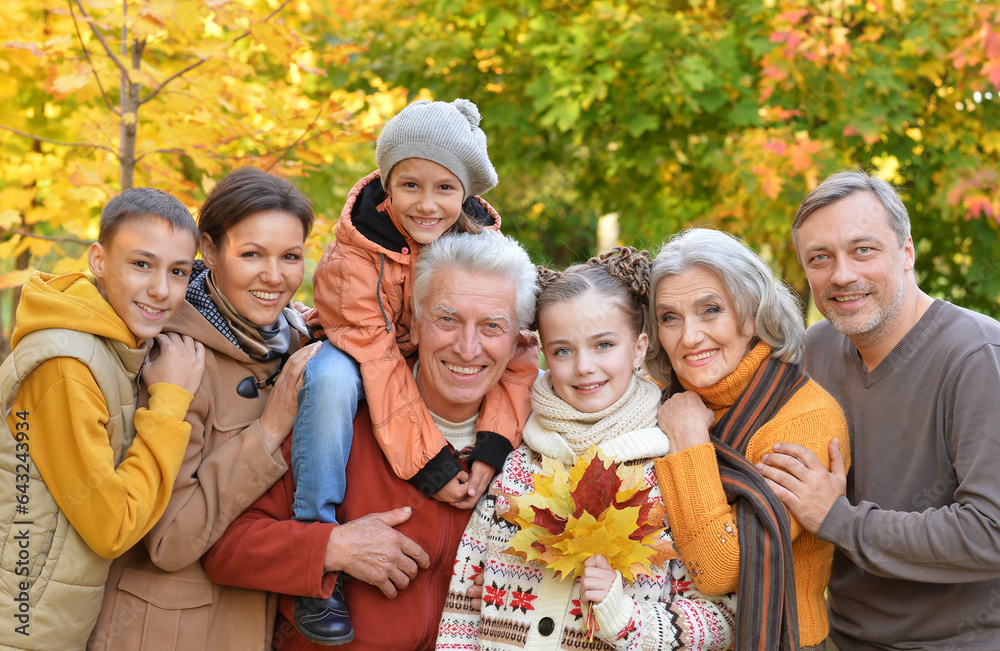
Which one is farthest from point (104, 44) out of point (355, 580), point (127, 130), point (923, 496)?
point (923, 496)

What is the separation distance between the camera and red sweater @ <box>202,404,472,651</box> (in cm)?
276

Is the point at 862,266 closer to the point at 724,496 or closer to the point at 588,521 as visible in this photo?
the point at 724,496

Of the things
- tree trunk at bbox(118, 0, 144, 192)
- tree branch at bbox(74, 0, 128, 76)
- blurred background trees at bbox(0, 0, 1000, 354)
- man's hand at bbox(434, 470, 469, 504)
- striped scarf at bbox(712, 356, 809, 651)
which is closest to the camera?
striped scarf at bbox(712, 356, 809, 651)

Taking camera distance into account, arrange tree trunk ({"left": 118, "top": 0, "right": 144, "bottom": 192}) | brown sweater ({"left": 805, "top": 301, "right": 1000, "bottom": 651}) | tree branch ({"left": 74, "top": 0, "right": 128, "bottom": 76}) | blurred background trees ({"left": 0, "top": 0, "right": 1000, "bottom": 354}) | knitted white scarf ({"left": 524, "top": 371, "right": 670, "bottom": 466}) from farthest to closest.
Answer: blurred background trees ({"left": 0, "top": 0, "right": 1000, "bottom": 354}) < tree trunk ({"left": 118, "top": 0, "right": 144, "bottom": 192}) < tree branch ({"left": 74, "top": 0, "right": 128, "bottom": 76}) < knitted white scarf ({"left": 524, "top": 371, "right": 670, "bottom": 466}) < brown sweater ({"left": 805, "top": 301, "right": 1000, "bottom": 651})

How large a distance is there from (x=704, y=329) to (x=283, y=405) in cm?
156

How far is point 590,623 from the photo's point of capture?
253 centimetres

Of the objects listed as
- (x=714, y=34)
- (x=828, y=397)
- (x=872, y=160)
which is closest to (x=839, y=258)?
(x=828, y=397)

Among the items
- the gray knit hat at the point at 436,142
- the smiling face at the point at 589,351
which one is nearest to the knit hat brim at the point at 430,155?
the gray knit hat at the point at 436,142

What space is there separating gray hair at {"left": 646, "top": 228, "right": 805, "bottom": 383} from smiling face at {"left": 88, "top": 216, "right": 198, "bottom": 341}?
1.75 meters

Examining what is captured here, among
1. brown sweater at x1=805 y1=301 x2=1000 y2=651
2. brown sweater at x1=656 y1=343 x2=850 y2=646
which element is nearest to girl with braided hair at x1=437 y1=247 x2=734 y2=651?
brown sweater at x1=656 y1=343 x2=850 y2=646

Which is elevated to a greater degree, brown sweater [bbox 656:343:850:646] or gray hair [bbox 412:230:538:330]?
gray hair [bbox 412:230:538:330]

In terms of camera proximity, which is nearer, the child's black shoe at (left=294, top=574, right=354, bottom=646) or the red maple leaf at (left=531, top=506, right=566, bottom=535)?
the red maple leaf at (left=531, top=506, right=566, bottom=535)

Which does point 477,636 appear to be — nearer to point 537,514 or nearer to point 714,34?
point 537,514

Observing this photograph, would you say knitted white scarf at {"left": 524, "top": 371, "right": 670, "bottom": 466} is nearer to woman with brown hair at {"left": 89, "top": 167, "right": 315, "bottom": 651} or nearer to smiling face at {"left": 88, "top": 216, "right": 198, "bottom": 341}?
woman with brown hair at {"left": 89, "top": 167, "right": 315, "bottom": 651}
